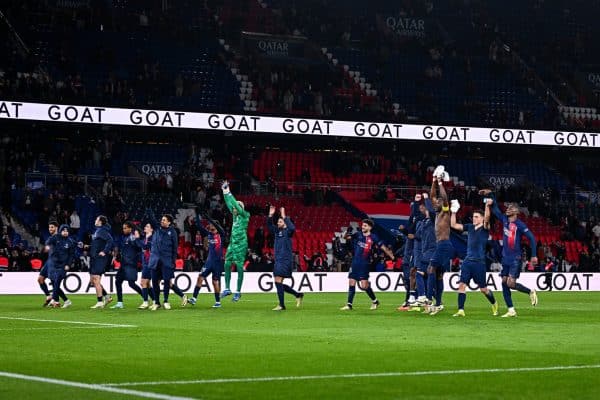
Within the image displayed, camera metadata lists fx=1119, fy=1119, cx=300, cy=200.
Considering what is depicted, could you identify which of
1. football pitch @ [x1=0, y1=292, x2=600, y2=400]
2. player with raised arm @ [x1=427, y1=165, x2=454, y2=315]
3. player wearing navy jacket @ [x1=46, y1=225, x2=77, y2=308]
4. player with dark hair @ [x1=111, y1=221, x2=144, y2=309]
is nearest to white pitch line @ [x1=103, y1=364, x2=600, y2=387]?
football pitch @ [x1=0, y1=292, x2=600, y2=400]

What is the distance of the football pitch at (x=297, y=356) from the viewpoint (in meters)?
10.1

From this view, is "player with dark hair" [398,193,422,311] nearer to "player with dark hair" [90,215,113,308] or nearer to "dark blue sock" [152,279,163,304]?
"dark blue sock" [152,279,163,304]

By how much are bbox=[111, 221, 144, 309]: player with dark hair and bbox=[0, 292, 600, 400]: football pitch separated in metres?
2.76

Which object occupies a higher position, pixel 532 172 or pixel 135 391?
pixel 532 172

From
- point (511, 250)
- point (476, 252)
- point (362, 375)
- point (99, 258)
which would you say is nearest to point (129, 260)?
point (99, 258)

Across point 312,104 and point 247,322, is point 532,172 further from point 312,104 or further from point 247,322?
point 247,322

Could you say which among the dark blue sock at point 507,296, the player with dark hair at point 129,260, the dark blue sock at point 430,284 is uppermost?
the player with dark hair at point 129,260

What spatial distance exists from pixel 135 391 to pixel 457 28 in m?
50.9

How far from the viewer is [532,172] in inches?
2170

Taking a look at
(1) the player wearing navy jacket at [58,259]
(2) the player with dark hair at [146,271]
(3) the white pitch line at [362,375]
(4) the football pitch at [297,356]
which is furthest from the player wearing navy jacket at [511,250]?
(3) the white pitch line at [362,375]

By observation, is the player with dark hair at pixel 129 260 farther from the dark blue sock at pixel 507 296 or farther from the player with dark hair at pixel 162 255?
the dark blue sock at pixel 507 296

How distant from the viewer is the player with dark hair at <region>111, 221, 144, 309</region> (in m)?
25.8

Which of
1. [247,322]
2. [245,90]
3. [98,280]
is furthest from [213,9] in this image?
[247,322]

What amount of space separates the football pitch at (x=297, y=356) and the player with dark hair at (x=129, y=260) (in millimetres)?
2760
